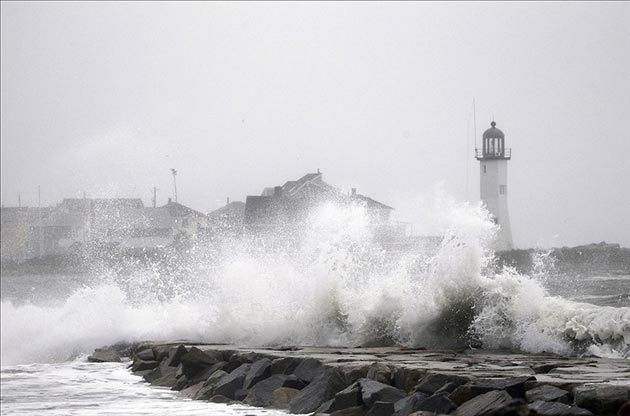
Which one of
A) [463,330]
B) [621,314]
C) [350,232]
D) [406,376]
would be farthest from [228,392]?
[350,232]

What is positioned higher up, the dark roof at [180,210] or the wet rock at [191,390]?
the dark roof at [180,210]

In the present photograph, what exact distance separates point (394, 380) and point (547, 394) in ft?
6.56

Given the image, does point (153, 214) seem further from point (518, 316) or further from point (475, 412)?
point (475, 412)

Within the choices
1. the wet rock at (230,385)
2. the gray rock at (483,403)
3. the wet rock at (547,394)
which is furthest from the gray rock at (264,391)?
the wet rock at (547,394)

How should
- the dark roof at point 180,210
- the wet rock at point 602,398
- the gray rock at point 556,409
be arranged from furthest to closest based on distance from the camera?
the dark roof at point 180,210, the wet rock at point 602,398, the gray rock at point 556,409

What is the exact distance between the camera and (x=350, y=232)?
62.6 feet

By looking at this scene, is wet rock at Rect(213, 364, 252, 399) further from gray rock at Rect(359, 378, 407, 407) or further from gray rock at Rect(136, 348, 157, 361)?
gray rock at Rect(136, 348, 157, 361)

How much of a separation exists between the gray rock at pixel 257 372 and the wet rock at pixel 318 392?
3.18 feet

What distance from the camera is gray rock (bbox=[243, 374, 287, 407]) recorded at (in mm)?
10664

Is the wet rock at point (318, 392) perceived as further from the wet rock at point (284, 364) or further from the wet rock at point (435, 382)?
the wet rock at point (435, 382)

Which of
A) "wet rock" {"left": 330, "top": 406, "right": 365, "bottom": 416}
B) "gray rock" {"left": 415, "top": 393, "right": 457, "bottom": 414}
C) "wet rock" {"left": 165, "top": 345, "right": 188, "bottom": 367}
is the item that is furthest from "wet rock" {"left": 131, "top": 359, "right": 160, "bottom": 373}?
"gray rock" {"left": 415, "top": 393, "right": 457, "bottom": 414}

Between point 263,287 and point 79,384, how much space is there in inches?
206

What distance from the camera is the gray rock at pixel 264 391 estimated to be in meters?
10.7

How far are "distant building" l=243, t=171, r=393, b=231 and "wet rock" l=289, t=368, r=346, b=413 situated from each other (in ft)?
116
